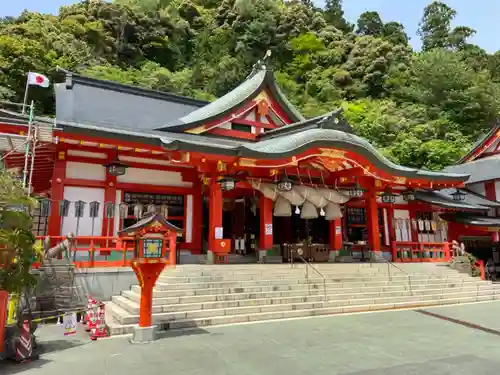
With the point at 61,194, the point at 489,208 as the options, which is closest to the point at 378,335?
the point at 61,194

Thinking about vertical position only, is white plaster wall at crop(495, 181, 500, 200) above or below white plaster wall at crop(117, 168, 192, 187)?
above

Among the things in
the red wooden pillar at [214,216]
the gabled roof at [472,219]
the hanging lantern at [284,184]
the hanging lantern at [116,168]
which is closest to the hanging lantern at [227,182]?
the red wooden pillar at [214,216]

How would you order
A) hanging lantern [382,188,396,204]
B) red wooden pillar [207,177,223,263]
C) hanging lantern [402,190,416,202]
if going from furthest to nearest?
hanging lantern [402,190,416,202]
hanging lantern [382,188,396,204]
red wooden pillar [207,177,223,263]

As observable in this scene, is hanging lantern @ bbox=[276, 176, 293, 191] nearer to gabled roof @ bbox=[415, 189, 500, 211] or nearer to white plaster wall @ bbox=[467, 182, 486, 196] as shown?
gabled roof @ bbox=[415, 189, 500, 211]

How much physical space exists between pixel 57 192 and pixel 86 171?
1160 mm

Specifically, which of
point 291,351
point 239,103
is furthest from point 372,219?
point 291,351

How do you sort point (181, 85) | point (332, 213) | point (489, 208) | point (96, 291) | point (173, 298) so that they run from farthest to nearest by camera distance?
point (181, 85) < point (489, 208) < point (332, 213) < point (96, 291) < point (173, 298)

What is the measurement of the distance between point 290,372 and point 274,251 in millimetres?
9438

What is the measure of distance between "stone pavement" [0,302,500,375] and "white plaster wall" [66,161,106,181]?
208 inches

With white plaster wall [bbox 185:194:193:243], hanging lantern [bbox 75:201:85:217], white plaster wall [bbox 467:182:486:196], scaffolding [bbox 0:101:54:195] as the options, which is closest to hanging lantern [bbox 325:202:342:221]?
white plaster wall [bbox 185:194:193:243]

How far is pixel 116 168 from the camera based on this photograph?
39.9 feet

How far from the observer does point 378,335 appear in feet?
24.8

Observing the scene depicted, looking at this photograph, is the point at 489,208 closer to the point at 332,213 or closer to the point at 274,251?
the point at 332,213

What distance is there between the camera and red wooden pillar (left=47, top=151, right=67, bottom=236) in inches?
455
